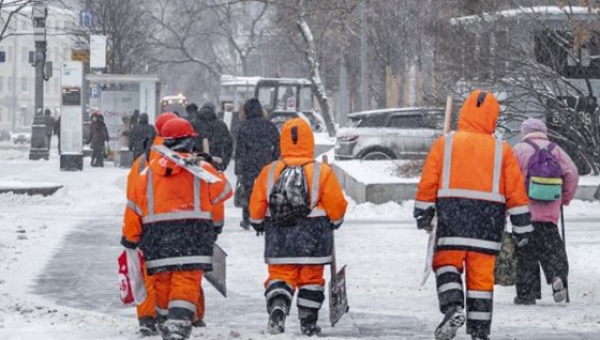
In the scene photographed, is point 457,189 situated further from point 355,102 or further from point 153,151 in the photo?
point 355,102

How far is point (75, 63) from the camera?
116 ft

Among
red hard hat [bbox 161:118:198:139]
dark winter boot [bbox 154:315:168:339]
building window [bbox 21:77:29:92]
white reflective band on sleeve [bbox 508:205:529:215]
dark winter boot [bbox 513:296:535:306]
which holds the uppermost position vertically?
red hard hat [bbox 161:118:198:139]

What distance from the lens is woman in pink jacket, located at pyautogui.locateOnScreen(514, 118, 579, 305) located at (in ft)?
41.9

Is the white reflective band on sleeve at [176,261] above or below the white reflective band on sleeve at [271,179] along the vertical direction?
below

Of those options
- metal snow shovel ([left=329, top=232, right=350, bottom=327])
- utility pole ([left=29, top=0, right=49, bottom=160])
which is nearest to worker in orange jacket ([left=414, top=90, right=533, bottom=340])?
metal snow shovel ([left=329, top=232, right=350, bottom=327])

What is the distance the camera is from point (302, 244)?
1063cm

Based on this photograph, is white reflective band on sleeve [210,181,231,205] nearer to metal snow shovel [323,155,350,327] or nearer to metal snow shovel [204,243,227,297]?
metal snow shovel [204,243,227,297]

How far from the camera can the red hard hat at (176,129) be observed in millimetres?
10273

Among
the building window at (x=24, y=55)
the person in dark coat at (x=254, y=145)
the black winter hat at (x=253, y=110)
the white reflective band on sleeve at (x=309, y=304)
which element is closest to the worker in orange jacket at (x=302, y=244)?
the white reflective band on sleeve at (x=309, y=304)

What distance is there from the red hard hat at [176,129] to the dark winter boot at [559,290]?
398cm

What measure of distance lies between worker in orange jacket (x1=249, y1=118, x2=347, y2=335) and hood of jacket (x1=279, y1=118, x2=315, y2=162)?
61 mm

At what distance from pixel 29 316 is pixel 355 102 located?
55.4 meters

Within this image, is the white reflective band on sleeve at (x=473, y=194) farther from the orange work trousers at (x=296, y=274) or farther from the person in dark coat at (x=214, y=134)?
the person in dark coat at (x=214, y=134)

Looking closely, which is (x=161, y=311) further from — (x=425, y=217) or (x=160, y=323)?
(x=425, y=217)
